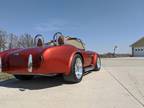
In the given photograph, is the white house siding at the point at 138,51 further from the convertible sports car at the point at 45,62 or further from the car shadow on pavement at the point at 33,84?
the convertible sports car at the point at 45,62

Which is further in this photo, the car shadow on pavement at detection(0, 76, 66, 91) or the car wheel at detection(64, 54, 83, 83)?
the car wheel at detection(64, 54, 83, 83)

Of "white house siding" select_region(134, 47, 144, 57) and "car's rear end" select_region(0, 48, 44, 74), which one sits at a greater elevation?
"white house siding" select_region(134, 47, 144, 57)

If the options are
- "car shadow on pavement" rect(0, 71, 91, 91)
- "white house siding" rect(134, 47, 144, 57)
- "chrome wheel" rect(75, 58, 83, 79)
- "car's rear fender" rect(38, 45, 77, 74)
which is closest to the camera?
"car's rear fender" rect(38, 45, 77, 74)

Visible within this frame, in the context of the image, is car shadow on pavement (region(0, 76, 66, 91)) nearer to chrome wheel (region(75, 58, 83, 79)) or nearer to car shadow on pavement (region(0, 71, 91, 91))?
car shadow on pavement (region(0, 71, 91, 91))

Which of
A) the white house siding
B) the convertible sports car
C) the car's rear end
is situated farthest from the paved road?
the white house siding

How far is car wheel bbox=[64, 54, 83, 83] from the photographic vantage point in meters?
6.08

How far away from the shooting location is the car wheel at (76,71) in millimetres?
6082

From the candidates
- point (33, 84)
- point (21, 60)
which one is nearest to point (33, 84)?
point (33, 84)

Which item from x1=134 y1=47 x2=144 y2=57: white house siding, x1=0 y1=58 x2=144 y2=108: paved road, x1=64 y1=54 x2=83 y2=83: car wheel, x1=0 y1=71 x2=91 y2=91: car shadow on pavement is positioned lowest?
x1=0 y1=58 x2=144 y2=108: paved road

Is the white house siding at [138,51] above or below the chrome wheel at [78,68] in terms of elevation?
above

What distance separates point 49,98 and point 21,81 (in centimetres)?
260

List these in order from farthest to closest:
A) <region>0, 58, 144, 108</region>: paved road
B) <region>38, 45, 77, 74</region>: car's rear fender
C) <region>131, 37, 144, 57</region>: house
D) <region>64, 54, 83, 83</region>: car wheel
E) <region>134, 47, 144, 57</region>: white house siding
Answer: <region>131, 37, 144, 57</region>: house < <region>134, 47, 144, 57</region>: white house siding < <region>64, 54, 83, 83</region>: car wheel < <region>38, 45, 77, 74</region>: car's rear fender < <region>0, 58, 144, 108</region>: paved road

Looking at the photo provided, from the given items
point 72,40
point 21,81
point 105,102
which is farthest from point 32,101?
point 72,40

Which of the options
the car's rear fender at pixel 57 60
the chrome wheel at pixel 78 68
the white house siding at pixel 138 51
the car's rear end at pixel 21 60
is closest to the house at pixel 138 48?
the white house siding at pixel 138 51
